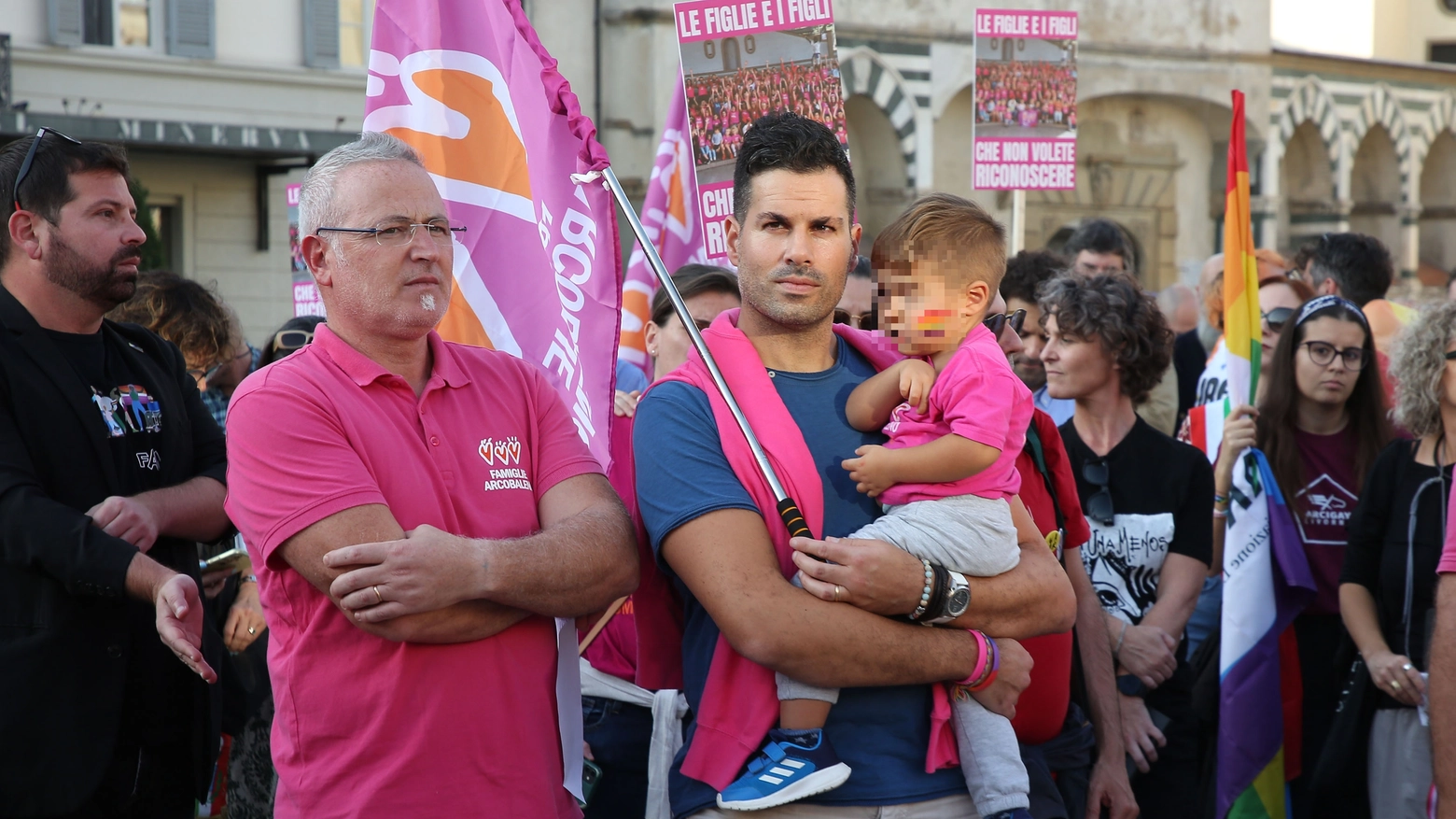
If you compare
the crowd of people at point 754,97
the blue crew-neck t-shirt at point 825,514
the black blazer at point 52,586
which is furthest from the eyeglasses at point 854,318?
the black blazer at point 52,586

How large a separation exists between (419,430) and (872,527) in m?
0.87

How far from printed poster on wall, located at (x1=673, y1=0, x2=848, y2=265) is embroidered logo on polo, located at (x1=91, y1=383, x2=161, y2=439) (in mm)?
2145

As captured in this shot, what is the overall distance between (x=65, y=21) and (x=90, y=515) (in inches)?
615

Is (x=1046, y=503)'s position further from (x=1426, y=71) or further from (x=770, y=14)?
(x=1426, y=71)

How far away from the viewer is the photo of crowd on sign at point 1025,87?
761 cm

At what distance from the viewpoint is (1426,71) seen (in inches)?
961

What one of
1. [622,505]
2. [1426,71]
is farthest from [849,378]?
[1426,71]

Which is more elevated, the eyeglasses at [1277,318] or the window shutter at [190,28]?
the window shutter at [190,28]

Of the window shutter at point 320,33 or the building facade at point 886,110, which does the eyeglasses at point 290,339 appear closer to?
the building facade at point 886,110

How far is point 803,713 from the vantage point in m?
2.68

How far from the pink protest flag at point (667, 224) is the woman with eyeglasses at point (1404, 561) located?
262 cm

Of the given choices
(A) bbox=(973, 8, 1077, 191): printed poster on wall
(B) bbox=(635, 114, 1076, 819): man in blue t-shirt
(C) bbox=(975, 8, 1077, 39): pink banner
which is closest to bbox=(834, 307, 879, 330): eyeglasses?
(B) bbox=(635, 114, 1076, 819): man in blue t-shirt

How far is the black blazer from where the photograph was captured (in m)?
3.15

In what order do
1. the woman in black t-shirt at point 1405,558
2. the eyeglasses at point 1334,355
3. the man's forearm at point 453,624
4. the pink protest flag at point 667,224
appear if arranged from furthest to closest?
the pink protest flag at point 667,224 → the eyeglasses at point 1334,355 → the woman in black t-shirt at point 1405,558 → the man's forearm at point 453,624
